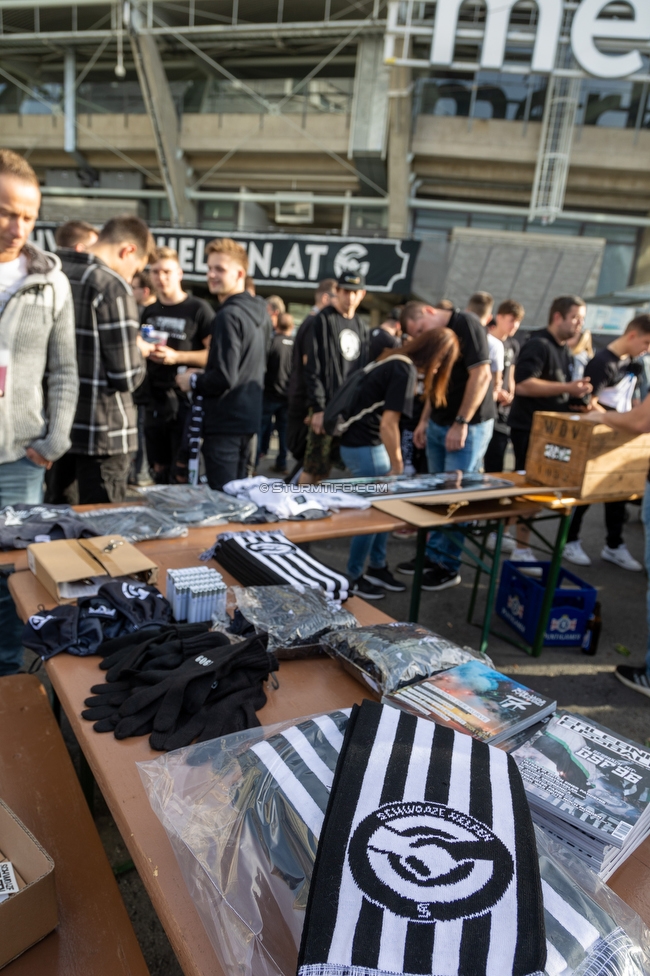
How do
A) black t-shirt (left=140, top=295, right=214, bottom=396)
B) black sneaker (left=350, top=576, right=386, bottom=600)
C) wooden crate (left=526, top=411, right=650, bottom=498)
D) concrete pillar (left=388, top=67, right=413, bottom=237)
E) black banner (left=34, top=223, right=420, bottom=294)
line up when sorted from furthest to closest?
concrete pillar (left=388, top=67, right=413, bottom=237) < black banner (left=34, top=223, right=420, bottom=294) < black t-shirt (left=140, top=295, right=214, bottom=396) < black sneaker (left=350, top=576, right=386, bottom=600) < wooden crate (left=526, top=411, right=650, bottom=498)

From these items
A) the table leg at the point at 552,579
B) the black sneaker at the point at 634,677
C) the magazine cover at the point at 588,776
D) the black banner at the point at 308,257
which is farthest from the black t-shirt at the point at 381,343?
the black banner at the point at 308,257

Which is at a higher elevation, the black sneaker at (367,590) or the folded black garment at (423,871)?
the folded black garment at (423,871)

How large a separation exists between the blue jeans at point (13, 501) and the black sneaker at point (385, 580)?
241cm

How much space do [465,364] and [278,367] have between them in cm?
300

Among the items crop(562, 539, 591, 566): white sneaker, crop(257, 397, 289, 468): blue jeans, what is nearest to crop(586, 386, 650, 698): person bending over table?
crop(562, 539, 591, 566): white sneaker

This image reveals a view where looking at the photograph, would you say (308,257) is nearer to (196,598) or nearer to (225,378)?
(225,378)

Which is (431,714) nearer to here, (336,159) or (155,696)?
(155,696)

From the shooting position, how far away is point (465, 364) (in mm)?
3916

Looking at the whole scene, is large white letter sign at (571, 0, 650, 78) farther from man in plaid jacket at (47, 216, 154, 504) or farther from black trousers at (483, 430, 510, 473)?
man in plaid jacket at (47, 216, 154, 504)

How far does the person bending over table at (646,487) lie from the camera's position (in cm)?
289

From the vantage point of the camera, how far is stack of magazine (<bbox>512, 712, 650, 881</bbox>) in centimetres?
102

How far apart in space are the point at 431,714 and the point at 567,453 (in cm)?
268

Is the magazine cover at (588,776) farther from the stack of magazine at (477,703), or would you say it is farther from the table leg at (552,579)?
the table leg at (552,579)

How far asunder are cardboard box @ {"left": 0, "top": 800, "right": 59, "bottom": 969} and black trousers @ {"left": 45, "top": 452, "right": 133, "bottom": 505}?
204 centimetres
